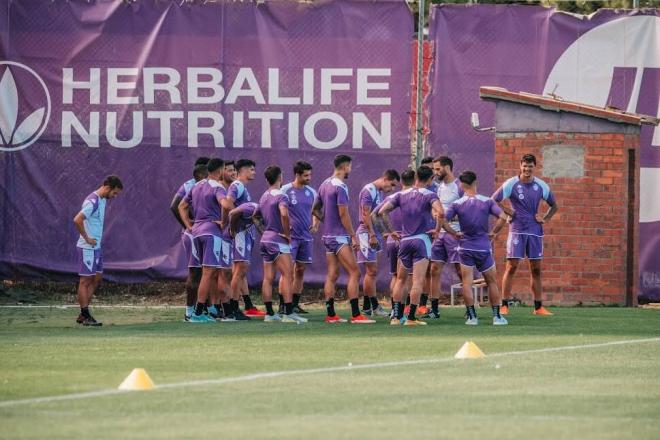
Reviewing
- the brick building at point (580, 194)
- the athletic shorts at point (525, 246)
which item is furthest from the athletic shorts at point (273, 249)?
the brick building at point (580, 194)

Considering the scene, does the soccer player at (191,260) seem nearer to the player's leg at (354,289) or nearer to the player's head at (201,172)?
the player's head at (201,172)

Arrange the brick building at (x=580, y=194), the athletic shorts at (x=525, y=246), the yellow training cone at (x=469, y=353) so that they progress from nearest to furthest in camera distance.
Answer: the yellow training cone at (x=469, y=353), the athletic shorts at (x=525, y=246), the brick building at (x=580, y=194)

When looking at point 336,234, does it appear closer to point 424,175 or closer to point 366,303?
point 366,303

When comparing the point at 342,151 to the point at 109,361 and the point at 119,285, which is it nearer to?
the point at 119,285

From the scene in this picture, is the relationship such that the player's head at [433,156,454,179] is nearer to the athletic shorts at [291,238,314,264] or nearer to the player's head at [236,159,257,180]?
the athletic shorts at [291,238,314,264]

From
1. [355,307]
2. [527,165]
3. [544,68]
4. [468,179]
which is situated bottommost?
[355,307]

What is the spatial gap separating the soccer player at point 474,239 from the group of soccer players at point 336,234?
0.01 metres

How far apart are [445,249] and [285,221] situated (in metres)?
2.66

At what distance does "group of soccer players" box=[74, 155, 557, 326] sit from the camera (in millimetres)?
18953

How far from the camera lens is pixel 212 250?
1995 cm

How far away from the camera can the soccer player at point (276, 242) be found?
19500 mm

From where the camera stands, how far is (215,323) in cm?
1956

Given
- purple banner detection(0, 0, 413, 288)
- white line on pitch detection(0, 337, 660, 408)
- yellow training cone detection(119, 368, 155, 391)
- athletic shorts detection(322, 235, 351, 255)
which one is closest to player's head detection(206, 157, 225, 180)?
athletic shorts detection(322, 235, 351, 255)

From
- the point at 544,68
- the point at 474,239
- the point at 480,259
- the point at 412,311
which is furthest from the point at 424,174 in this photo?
the point at 544,68
